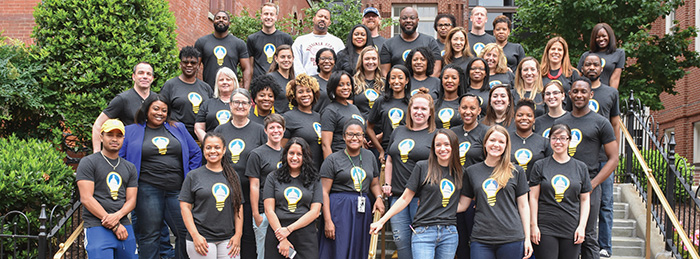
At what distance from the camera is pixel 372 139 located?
7.06m

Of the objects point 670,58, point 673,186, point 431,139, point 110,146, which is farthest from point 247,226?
point 670,58

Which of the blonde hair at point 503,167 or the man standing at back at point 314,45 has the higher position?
the man standing at back at point 314,45

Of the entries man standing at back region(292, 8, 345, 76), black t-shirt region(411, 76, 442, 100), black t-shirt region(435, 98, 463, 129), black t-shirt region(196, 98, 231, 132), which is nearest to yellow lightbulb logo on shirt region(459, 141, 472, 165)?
black t-shirt region(435, 98, 463, 129)

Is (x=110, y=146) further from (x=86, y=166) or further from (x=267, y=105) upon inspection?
(x=267, y=105)

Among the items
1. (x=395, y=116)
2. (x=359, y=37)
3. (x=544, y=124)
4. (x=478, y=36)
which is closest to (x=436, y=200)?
(x=395, y=116)

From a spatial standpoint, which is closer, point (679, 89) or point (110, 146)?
point (110, 146)

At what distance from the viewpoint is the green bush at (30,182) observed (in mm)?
7570

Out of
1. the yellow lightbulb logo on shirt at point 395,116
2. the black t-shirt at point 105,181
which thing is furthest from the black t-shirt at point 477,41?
the black t-shirt at point 105,181

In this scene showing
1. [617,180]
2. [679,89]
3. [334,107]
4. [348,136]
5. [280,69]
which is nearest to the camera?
[348,136]

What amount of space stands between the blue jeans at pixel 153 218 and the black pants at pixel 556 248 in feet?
10.6

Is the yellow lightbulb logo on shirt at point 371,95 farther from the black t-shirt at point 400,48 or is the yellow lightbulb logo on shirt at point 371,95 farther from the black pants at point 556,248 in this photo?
the black pants at point 556,248

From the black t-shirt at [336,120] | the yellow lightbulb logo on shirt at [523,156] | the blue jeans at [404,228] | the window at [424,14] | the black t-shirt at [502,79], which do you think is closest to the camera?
the blue jeans at [404,228]

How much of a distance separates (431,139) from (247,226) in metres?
1.90

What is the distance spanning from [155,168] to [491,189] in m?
3.11
